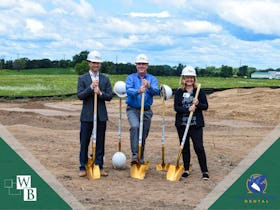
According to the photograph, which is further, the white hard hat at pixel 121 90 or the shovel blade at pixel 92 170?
the white hard hat at pixel 121 90

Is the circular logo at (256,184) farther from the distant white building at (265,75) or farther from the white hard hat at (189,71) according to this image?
the distant white building at (265,75)

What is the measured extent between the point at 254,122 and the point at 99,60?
13.2 m

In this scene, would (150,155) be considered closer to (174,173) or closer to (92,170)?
(174,173)

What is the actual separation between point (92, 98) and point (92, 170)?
1055 millimetres

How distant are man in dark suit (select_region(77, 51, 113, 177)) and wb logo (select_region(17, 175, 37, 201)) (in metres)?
1.43

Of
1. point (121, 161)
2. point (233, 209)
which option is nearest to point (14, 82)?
point (121, 161)

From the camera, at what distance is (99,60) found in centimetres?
809

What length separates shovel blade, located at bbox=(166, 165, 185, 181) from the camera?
8.41 meters

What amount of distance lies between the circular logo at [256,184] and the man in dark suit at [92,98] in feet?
7.74

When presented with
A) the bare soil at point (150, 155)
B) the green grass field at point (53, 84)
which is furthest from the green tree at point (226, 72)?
the bare soil at point (150, 155)

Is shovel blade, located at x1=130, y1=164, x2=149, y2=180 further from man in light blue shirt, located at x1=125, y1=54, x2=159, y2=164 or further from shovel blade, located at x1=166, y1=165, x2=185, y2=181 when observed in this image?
shovel blade, located at x1=166, y1=165, x2=185, y2=181

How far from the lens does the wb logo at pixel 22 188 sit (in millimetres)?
6787

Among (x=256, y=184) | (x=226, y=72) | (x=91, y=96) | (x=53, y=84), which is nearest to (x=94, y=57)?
(x=91, y=96)

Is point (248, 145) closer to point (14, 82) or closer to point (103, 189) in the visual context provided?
point (103, 189)
